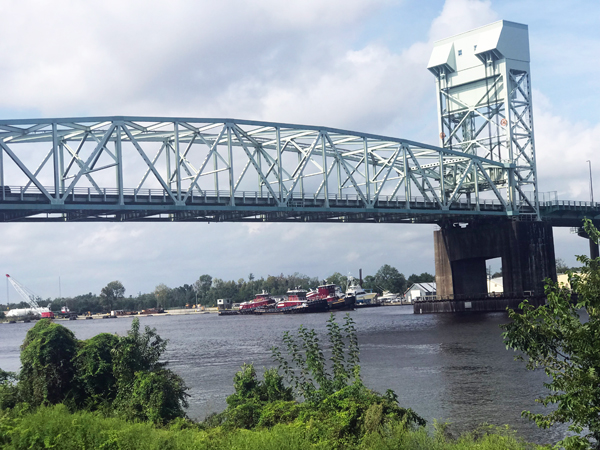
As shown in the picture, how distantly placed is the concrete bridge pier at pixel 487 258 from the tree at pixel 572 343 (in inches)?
3152

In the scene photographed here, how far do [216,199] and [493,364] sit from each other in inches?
1495

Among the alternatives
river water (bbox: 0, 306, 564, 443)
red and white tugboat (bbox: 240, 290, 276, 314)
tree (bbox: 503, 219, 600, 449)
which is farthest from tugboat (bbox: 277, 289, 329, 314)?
tree (bbox: 503, 219, 600, 449)

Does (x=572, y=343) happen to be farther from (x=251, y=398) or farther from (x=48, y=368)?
(x=48, y=368)

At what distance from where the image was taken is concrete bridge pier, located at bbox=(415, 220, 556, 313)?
91.6m

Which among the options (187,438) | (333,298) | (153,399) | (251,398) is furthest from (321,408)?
(333,298)

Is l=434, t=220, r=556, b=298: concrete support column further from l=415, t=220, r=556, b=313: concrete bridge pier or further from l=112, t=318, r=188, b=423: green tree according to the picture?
l=112, t=318, r=188, b=423: green tree

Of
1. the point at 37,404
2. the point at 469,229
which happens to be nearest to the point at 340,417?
the point at 37,404

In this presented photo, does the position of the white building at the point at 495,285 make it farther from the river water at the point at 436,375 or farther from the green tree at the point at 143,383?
the green tree at the point at 143,383

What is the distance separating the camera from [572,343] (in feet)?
41.0

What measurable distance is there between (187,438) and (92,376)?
10.2 meters

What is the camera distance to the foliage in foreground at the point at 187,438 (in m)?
14.7

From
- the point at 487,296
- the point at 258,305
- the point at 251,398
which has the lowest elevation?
the point at 258,305

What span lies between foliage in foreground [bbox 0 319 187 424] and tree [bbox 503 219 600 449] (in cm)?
1340

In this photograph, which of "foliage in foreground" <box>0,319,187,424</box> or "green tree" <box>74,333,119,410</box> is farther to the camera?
"green tree" <box>74,333,119,410</box>
